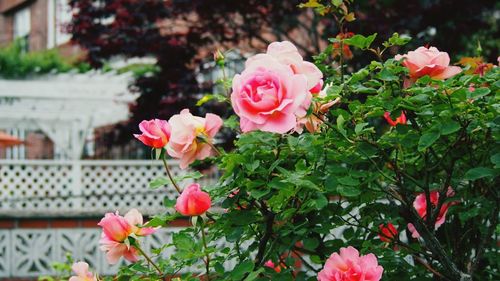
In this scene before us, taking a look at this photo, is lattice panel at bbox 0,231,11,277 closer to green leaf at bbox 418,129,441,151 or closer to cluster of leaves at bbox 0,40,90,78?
green leaf at bbox 418,129,441,151

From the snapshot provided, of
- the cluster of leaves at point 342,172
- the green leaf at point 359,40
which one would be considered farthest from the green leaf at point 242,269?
the green leaf at point 359,40

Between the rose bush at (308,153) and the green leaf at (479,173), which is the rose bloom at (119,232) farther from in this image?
the green leaf at (479,173)

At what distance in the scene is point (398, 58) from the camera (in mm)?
2172

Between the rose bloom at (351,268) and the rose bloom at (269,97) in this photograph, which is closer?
the rose bloom at (269,97)

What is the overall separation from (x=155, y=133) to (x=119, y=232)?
276 millimetres

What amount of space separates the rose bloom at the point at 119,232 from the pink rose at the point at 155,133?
21 centimetres

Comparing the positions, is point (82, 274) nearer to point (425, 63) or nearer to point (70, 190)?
point (425, 63)

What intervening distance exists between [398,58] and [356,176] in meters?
0.31

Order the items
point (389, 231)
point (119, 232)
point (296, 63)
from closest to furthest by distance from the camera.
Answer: point (296, 63) → point (119, 232) → point (389, 231)

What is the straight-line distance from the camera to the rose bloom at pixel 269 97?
188 centimetres

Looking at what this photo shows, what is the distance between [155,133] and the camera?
7.09ft

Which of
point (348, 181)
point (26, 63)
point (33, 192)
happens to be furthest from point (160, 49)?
point (348, 181)

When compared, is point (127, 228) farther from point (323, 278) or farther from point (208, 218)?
point (323, 278)

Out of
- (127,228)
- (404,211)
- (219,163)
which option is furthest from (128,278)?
(404,211)
